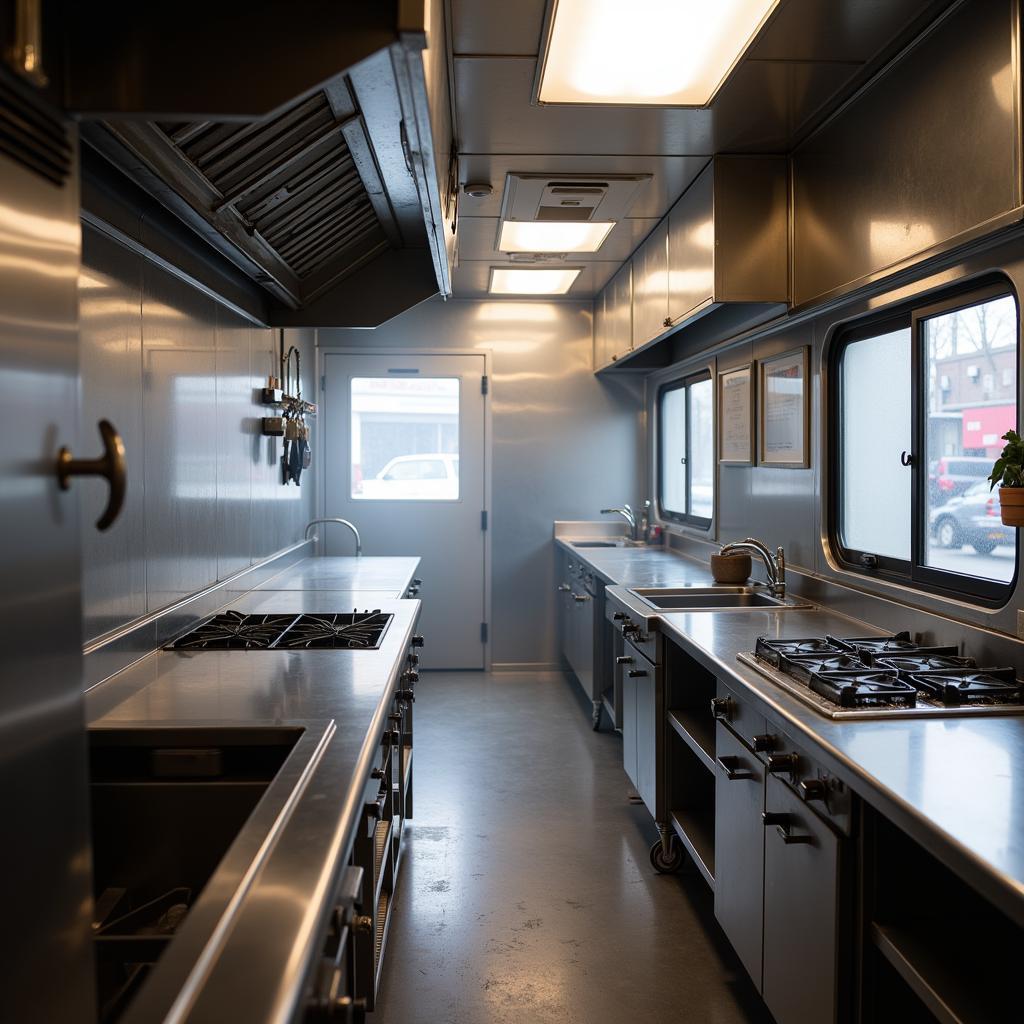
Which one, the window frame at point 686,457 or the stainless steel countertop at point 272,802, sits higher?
the window frame at point 686,457

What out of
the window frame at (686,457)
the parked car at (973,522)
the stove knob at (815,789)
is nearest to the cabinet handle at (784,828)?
the stove knob at (815,789)

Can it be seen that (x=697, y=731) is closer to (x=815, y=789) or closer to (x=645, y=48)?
(x=815, y=789)

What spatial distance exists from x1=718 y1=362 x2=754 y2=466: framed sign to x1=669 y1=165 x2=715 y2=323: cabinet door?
480 mm

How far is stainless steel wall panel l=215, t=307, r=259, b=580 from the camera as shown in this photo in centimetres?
326

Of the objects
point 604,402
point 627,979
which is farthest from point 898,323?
point 604,402

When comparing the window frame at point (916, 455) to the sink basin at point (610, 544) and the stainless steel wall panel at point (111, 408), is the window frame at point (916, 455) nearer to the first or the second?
the stainless steel wall panel at point (111, 408)

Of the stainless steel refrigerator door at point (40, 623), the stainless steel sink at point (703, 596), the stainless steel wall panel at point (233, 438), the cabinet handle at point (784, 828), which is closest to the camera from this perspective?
the stainless steel refrigerator door at point (40, 623)

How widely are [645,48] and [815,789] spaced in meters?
1.82

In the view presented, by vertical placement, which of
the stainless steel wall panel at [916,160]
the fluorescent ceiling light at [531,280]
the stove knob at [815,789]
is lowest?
the stove knob at [815,789]

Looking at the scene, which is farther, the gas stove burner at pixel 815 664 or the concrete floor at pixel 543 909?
the concrete floor at pixel 543 909

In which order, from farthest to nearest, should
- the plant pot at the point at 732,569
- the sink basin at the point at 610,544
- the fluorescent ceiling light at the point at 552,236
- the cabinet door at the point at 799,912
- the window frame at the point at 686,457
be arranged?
the sink basin at the point at 610,544
the window frame at the point at 686,457
the fluorescent ceiling light at the point at 552,236
the plant pot at the point at 732,569
the cabinet door at the point at 799,912

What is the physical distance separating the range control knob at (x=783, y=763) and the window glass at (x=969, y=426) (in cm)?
78

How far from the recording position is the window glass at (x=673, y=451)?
Result: 558 cm

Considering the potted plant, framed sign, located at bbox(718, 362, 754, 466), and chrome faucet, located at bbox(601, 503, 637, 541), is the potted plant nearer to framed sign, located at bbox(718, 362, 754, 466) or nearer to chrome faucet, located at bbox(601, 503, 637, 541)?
framed sign, located at bbox(718, 362, 754, 466)
